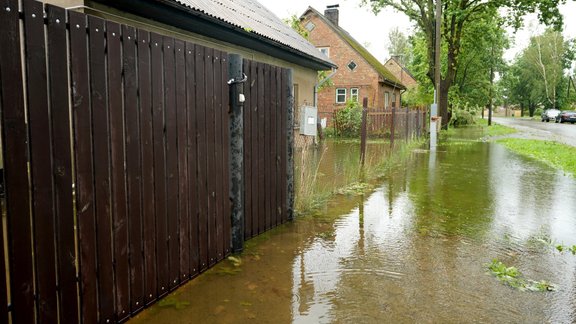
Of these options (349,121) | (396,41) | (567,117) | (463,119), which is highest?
(396,41)

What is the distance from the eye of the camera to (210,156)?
3.66 metres

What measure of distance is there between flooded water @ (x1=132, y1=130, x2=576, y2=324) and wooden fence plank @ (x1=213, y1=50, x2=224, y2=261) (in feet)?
0.86

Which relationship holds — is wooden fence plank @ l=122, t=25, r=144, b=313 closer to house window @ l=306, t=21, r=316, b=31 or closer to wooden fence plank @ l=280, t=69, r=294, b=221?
wooden fence plank @ l=280, t=69, r=294, b=221

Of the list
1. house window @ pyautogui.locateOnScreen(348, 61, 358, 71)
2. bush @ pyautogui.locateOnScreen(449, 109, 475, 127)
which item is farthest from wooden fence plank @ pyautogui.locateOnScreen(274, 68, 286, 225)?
bush @ pyautogui.locateOnScreen(449, 109, 475, 127)

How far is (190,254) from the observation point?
3.41 metres

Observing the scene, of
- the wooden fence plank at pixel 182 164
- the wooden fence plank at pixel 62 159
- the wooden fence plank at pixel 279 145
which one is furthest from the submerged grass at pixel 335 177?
the wooden fence plank at pixel 62 159

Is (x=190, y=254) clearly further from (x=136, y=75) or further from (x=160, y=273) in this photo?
(x=136, y=75)

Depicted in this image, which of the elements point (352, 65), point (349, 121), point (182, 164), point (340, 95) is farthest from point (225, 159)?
point (340, 95)

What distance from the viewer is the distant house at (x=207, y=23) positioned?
6.95 metres

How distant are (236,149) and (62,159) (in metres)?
1.92

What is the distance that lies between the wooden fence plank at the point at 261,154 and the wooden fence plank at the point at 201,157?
1.05 meters

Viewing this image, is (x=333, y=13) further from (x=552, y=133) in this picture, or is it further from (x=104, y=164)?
(x=104, y=164)

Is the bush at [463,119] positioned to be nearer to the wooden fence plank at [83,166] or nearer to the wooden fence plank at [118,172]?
the wooden fence plank at [118,172]

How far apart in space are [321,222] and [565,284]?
2596 mm
